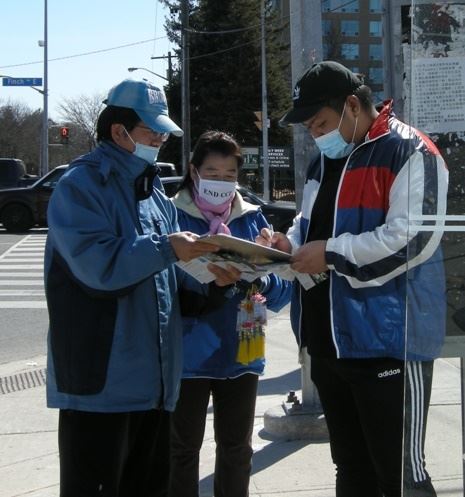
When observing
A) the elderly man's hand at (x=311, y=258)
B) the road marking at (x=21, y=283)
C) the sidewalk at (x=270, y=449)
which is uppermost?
the elderly man's hand at (x=311, y=258)

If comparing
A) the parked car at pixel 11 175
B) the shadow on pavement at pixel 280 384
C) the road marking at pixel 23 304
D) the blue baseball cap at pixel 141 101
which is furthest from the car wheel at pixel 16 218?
the blue baseball cap at pixel 141 101

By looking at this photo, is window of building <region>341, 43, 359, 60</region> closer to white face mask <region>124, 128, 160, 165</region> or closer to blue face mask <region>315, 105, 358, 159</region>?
blue face mask <region>315, 105, 358, 159</region>

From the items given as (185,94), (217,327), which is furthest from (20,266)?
(185,94)

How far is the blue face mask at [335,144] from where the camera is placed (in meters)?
2.67

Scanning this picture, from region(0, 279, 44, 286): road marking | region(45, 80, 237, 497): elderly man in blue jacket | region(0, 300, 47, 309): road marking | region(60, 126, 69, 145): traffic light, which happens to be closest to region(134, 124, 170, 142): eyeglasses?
region(45, 80, 237, 497): elderly man in blue jacket

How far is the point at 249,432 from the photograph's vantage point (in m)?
3.27

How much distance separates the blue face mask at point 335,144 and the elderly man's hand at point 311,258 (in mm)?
356

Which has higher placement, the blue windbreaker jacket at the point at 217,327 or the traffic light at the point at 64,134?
the traffic light at the point at 64,134

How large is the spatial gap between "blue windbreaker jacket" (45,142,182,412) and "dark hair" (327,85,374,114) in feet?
2.36

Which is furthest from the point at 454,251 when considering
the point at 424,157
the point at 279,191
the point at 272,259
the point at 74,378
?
the point at 279,191

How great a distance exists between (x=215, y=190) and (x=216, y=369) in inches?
29.7

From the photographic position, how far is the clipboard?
2439 mm

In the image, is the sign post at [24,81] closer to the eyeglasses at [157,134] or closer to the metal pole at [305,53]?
the metal pole at [305,53]

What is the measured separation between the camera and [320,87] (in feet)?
8.65
